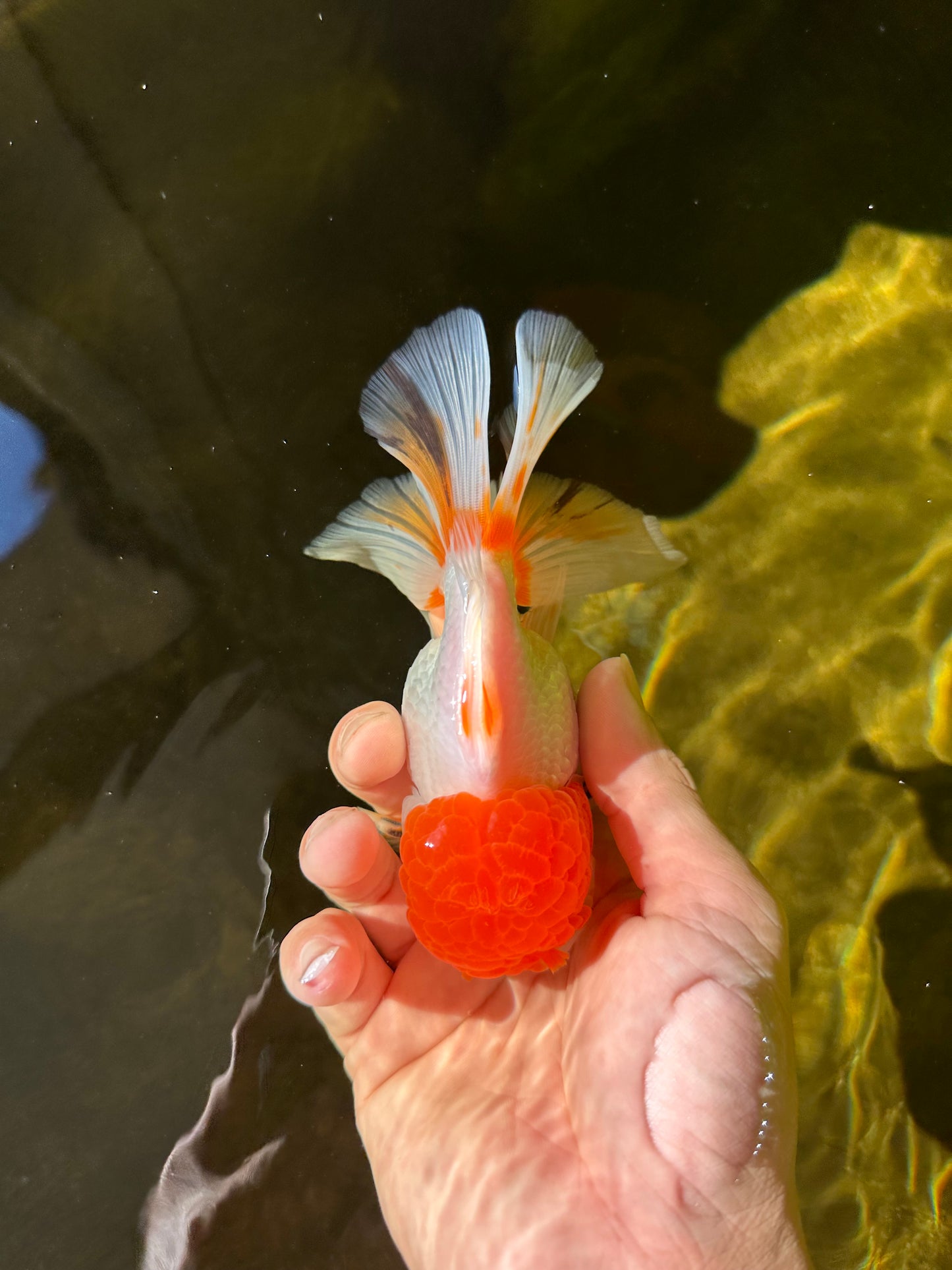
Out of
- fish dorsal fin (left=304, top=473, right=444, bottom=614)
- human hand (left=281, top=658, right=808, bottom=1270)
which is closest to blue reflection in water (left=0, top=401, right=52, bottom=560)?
fish dorsal fin (left=304, top=473, right=444, bottom=614)

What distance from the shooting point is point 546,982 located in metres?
1.49

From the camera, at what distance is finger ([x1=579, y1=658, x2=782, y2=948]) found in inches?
51.7

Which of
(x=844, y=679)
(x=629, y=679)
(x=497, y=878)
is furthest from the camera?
(x=844, y=679)

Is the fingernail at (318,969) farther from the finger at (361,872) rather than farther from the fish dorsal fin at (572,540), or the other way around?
the fish dorsal fin at (572,540)

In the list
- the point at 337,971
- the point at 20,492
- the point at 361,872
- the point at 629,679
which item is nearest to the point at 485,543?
the point at 629,679

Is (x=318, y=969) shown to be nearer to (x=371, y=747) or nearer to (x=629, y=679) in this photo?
(x=371, y=747)

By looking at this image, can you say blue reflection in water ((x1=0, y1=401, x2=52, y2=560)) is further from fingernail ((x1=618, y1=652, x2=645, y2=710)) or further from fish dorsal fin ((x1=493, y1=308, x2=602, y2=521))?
fingernail ((x1=618, y1=652, x2=645, y2=710))

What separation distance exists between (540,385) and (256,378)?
0.89m

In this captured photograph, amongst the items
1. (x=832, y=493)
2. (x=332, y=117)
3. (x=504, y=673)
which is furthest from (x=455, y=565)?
(x=332, y=117)

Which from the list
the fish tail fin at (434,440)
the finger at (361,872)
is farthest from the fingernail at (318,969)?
the fish tail fin at (434,440)

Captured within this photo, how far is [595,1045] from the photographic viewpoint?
133 centimetres

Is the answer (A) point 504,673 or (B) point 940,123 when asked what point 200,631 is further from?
(B) point 940,123

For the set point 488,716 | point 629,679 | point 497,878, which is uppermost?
point 488,716

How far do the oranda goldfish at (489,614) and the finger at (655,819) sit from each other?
6 cm
